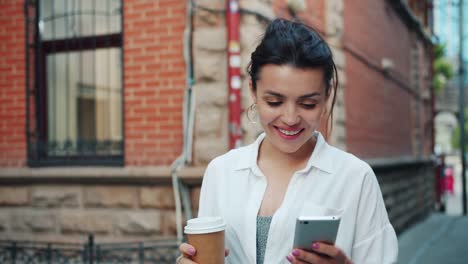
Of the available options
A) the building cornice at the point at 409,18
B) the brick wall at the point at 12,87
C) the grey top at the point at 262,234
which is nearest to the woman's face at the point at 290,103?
the grey top at the point at 262,234

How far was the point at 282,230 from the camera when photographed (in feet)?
6.02

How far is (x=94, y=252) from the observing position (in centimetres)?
592

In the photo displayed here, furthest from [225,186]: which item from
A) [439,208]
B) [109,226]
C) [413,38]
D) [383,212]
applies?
[439,208]

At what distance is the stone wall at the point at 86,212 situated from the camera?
229 inches

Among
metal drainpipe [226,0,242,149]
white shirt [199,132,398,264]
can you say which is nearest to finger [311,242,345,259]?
white shirt [199,132,398,264]

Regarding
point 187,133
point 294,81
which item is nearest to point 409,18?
point 187,133

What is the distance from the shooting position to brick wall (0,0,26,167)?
6602 mm

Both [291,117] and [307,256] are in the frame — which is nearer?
[307,256]

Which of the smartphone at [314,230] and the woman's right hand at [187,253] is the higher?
the smartphone at [314,230]

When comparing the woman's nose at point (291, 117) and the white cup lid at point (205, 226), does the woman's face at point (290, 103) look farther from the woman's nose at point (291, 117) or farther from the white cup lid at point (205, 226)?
the white cup lid at point (205, 226)

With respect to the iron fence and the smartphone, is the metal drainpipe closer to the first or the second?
the iron fence

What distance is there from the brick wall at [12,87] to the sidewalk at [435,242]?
18.2 ft

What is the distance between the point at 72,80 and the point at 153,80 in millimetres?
1442

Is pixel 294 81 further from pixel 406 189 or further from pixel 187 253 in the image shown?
pixel 406 189
